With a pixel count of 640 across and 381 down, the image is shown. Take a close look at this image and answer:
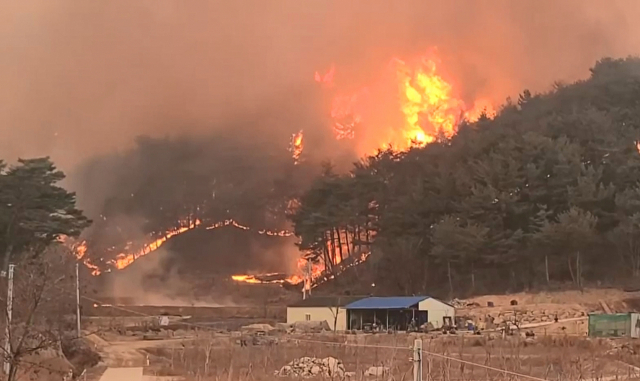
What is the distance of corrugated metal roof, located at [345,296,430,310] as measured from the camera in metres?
47.9

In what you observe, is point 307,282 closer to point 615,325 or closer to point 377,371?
point 615,325

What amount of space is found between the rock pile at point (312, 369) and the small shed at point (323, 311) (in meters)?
24.5

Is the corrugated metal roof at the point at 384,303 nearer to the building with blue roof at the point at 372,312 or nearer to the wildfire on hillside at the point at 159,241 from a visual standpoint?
the building with blue roof at the point at 372,312

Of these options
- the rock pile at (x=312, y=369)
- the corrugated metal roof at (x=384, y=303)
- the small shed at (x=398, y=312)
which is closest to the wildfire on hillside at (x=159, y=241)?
the corrugated metal roof at (x=384, y=303)

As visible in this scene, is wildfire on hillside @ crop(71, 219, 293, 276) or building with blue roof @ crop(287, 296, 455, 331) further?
wildfire on hillside @ crop(71, 219, 293, 276)

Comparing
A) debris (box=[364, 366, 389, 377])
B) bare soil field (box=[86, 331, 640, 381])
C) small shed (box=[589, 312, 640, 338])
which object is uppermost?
small shed (box=[589, 312, 640, 338])

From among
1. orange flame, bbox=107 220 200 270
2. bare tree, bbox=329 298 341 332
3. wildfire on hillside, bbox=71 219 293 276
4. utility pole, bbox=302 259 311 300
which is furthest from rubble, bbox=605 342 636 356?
orange flame, bbox=107 220 200 270

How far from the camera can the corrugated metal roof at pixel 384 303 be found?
4794 centimetres

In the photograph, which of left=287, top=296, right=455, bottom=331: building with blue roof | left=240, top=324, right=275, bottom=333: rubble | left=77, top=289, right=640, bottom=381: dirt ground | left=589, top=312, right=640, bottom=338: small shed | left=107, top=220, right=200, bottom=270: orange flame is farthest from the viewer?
left=107, top=220, right=200, bottom=270: orange flame

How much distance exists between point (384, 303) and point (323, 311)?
15.5 feet

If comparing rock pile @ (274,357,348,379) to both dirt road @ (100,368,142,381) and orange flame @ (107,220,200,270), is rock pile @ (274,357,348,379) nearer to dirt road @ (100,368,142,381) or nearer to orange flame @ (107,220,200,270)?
dirt road @ (100,368,142,381)

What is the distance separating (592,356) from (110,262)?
7827 centimetres

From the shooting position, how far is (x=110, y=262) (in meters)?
97.2

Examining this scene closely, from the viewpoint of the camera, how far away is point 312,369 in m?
24.5
